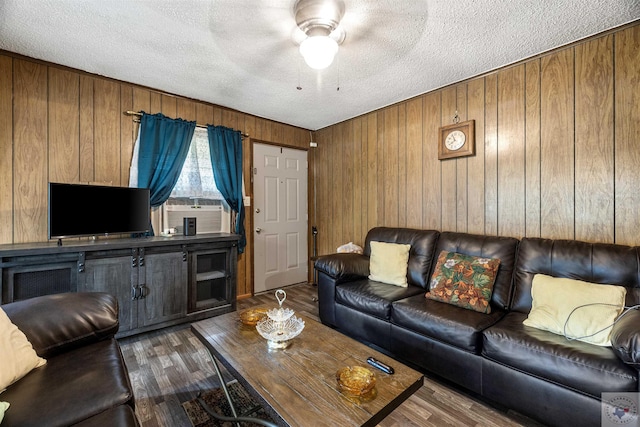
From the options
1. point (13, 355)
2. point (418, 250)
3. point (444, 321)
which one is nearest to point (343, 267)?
point (418, 250)

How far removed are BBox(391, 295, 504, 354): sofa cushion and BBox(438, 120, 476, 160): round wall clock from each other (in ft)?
5.08

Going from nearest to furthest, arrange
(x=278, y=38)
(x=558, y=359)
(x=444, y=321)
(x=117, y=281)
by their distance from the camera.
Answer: (x=558, y=359), (x=444, y=321), (x=278, y=38), (x=117, y=281)

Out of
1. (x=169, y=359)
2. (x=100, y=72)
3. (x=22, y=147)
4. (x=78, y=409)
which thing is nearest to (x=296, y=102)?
(x=100, y=72)

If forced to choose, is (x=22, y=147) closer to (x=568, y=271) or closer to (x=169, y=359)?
(x=169, y=359)

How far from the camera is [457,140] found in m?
2.86

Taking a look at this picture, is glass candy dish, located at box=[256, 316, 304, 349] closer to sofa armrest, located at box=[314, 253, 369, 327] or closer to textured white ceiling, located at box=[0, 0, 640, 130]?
sofa armrest, located at box=[314, 253, 369, 327]

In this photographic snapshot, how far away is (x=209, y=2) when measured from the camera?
5.69 feet

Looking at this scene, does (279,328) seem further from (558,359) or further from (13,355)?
(558,359)

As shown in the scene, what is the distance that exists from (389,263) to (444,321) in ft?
2.97

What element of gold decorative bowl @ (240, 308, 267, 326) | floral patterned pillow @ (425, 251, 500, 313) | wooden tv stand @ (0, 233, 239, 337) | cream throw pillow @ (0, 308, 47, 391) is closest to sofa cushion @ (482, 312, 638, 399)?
floral patterned pillow @ (425, 251, 500, 313)

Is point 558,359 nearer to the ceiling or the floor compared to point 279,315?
nearer to the floor

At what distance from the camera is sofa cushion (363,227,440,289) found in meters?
2.68

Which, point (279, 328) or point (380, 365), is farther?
point (279, 328)

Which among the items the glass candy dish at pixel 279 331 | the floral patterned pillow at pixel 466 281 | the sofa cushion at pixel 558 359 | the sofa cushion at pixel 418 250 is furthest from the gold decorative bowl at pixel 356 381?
the sofa cushion at pixel 418 250
